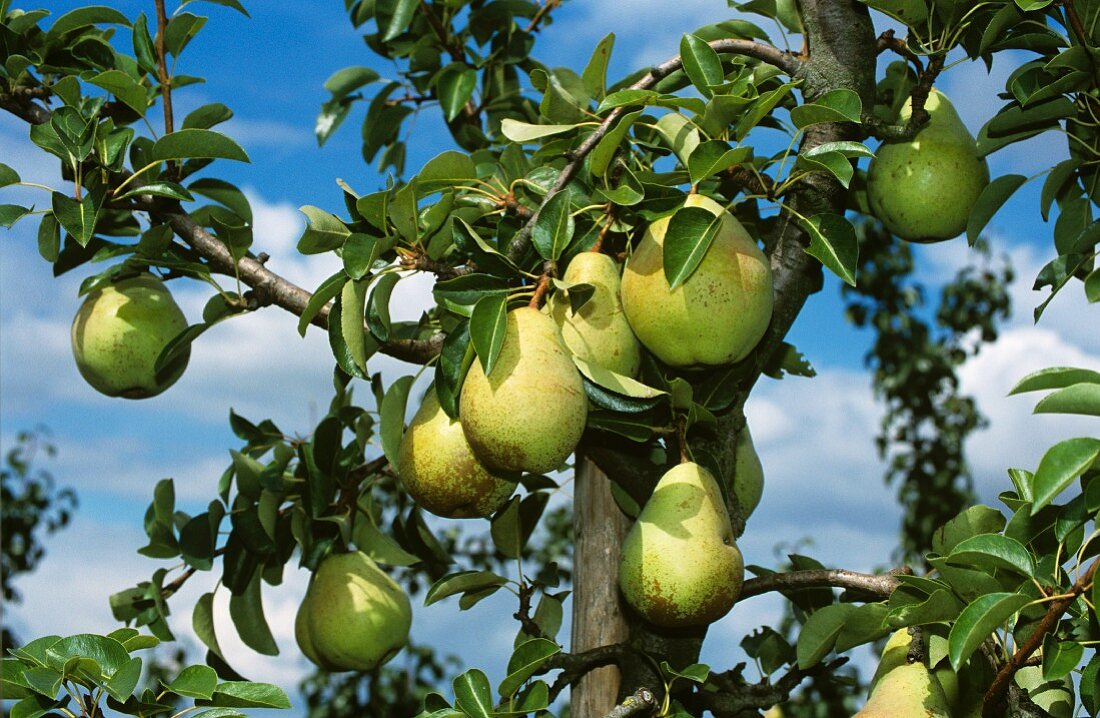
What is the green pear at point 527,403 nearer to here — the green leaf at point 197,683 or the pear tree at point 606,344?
the pear tree at point 606,344

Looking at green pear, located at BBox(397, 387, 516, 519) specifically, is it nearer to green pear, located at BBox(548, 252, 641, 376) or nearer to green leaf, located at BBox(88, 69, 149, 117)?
green pear, located at BBox(548, 252, 641, 376)

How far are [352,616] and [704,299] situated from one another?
1.03 meters

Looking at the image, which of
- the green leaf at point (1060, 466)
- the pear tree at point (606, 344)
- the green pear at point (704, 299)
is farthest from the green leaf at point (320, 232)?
the green leaf at point (1060, 466)

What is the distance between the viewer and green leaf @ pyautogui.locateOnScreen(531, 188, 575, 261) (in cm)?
145

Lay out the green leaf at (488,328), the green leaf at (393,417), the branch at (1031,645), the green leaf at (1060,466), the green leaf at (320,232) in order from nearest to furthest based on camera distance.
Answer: the green leaf at (1060,466) → the branch at (1031,645) → the green leaf at (488,328) → the green leaf at (320,232) → the green leaf at (393,417)

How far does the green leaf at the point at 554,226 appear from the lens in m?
1.45

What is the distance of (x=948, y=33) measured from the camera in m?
1.66

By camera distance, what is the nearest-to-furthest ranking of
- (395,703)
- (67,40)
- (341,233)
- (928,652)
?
(928,652) < (341,233) < (67,40) < (395,703)

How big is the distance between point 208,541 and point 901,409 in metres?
4.29

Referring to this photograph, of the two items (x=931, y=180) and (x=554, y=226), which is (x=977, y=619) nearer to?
(x=554, y=226)

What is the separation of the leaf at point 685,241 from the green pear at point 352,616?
3.33ft

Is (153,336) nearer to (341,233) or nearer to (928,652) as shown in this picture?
(341,233)

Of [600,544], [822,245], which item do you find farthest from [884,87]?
[600,544]

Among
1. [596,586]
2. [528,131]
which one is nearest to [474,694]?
[596,586]
